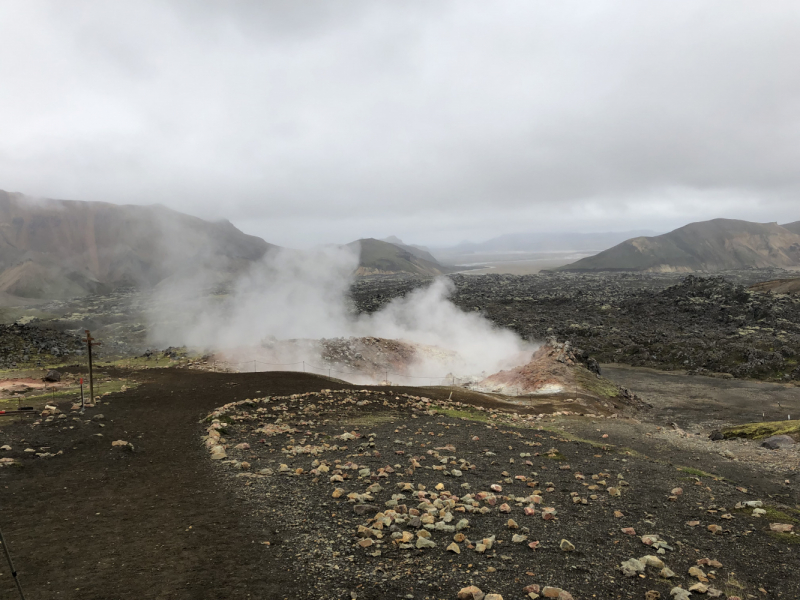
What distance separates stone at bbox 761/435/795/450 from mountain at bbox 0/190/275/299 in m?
151

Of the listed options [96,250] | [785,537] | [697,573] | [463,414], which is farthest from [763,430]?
[96,250]

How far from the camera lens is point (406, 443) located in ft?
56.9

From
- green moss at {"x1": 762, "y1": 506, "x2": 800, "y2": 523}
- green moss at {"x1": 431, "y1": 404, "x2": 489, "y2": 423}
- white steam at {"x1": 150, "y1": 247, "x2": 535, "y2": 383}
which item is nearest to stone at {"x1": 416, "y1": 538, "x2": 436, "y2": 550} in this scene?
green moss at {"x1": 762, "y1": 506, "x2": 800, "y2": 523}

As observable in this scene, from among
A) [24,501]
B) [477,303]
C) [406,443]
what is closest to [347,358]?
[406,443]

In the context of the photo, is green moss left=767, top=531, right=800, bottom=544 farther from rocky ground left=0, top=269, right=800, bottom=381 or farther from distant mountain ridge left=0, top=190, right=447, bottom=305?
distant mountain ridge left=0, top=190, right=447, bottom=305

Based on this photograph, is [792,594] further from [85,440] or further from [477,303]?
[477,303]

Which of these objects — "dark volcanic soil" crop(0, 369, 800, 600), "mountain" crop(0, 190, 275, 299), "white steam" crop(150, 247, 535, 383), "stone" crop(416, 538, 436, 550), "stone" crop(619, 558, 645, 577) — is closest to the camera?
"dark volcanic soil" crop(0, 369, 800, 600)

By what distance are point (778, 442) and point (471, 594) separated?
63.2 feet

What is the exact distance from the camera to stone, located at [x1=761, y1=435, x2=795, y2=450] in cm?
1931

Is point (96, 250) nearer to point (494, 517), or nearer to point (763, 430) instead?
point (494, 517)

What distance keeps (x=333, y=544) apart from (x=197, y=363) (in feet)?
104

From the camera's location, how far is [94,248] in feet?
548

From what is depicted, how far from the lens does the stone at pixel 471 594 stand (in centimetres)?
753

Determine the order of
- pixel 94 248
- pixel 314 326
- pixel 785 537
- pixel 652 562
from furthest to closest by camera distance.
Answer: pixel 94 248 → pixel 314 326 → pixel 785 537 → pixel 652 562
